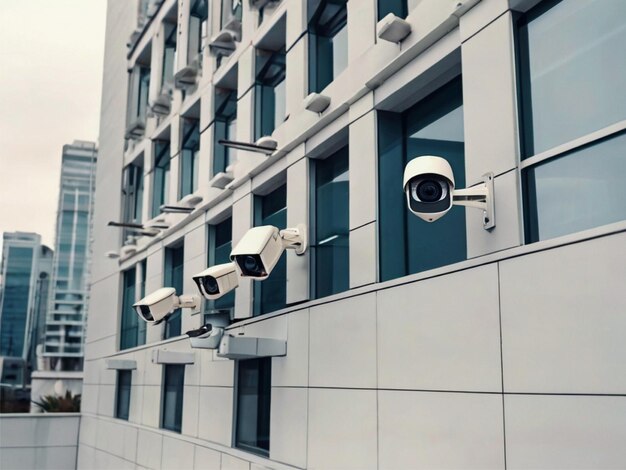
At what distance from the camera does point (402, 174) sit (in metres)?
8.05

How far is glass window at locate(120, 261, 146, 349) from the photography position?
17.4 m

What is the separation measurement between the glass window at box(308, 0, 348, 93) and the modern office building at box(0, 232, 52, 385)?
224 feet

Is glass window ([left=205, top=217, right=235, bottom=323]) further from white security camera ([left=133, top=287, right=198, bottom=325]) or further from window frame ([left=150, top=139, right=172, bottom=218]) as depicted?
window frame ([left=150, top=139, right=172, bottom=218])

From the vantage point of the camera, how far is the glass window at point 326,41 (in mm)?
9789

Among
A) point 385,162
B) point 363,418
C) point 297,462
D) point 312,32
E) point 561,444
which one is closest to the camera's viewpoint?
point 561,444

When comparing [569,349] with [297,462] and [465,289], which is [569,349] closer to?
[465,289]

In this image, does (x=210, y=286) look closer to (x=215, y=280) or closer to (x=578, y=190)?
(x=215, y=280)

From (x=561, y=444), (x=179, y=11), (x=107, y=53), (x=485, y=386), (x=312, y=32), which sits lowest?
(x=561, y=444)

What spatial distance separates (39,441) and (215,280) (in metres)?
14.1

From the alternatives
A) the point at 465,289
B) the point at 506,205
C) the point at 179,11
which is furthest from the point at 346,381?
the point at 179,11

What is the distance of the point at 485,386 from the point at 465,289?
2.78ft

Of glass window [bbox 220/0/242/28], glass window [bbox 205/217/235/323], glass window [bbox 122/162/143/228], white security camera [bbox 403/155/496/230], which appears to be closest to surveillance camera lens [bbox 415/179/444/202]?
white security camera [bbox 403/155/496/230]

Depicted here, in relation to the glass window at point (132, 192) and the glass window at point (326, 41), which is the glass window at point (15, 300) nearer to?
the glass window at point (132, 192)

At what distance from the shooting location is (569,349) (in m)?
5.15
